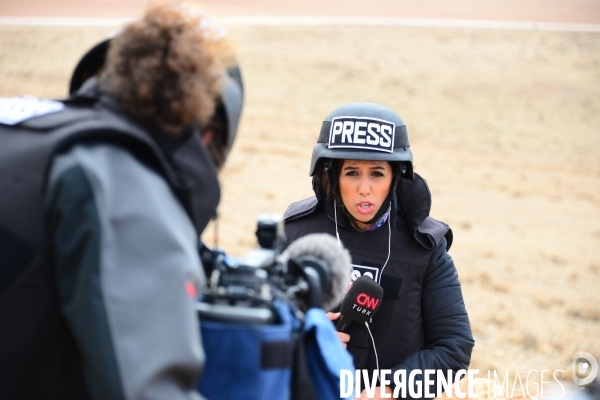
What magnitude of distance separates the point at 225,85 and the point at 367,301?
1674 mm

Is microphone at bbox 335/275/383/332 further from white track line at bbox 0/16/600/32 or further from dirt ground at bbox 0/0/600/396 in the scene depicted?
white track line at bbox 0/16/600/32

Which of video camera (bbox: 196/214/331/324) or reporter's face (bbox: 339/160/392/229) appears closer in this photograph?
video camera (bbox: 196/214/331/324)

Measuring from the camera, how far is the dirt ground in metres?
12.4

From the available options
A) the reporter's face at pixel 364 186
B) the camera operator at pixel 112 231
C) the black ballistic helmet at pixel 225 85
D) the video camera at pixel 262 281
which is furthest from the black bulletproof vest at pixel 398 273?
the camera operator at pixel 112 231

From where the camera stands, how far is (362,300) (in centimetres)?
321

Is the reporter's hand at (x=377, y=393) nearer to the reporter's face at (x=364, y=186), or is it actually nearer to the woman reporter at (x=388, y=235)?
the woman reporter at (x=388, y=235)

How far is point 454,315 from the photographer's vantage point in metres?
3.36

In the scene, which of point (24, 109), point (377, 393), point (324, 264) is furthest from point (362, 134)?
point (24, 109)

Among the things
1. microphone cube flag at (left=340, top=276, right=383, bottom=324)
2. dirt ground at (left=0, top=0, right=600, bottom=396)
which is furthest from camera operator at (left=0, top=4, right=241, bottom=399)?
microphone cube flag at (left=340, top=276, right=383, bottom=324)

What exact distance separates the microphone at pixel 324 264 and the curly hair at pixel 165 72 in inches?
24.1

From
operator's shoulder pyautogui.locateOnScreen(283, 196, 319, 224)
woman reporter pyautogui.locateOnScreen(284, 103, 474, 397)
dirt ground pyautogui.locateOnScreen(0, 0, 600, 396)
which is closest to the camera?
woman reporter pyautogui.locateOnScreen(284, 103, 474, 397)

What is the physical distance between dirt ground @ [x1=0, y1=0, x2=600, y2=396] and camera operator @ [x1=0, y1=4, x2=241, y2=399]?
1.38 ft

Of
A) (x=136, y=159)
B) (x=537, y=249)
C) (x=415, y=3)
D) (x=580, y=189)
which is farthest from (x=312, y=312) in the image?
(x=415, y=3)

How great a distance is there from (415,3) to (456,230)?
152 ft
